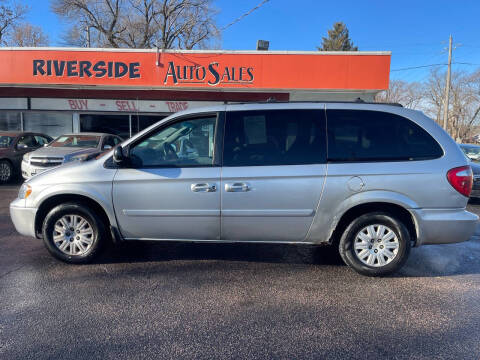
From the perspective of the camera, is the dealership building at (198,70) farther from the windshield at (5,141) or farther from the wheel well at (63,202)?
the wheel well at (63,202)

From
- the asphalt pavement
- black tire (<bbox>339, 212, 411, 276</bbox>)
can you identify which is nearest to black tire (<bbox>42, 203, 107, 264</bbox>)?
the asphalt pavement

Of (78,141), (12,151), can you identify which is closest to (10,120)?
(12,151)

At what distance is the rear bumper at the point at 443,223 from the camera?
143 inches

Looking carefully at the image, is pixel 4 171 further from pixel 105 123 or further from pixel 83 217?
pixel 83 217

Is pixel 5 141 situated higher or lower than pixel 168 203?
higher

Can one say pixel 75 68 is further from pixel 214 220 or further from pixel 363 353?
pixel 363 353

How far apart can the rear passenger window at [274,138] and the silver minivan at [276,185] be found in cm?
1

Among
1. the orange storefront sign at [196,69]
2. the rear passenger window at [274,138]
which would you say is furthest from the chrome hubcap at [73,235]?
the orange storefront sign at [196,69]

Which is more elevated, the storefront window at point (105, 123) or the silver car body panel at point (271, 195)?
the storefront window at point (105, 123)

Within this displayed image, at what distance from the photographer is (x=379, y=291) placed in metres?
3.48

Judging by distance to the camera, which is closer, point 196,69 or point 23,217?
point 23,217

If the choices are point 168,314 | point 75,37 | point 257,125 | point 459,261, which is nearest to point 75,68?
point 257,125

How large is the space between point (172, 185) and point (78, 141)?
7.02 metres

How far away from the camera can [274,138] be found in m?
3.80
